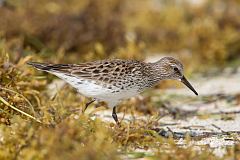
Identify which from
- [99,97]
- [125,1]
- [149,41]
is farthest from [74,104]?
[125,1]

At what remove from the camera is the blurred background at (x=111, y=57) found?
3.76 metres

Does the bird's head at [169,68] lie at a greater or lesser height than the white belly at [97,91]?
greater

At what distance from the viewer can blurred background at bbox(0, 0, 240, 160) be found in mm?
3756

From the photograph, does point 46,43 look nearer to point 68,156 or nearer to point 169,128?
point 169,128

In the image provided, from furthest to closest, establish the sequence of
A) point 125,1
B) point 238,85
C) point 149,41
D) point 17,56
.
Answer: point 125,1 → point 149,41 → point 238,85 → point 17,56

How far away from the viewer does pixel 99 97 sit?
4.90 meters

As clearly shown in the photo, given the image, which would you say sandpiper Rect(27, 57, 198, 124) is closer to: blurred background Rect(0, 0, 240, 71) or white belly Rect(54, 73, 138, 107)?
white belly Rect(54, 73, 138, 107)

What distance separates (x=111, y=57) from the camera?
702 cm

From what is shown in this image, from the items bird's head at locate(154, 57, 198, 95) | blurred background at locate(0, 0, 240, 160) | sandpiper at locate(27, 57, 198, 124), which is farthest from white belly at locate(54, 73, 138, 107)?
bird's head at locate(154, 57, 198, 95)

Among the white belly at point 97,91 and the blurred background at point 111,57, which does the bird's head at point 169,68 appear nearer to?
the blurred background at point 111,57

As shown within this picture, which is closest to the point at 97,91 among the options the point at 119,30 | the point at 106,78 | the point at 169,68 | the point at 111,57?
the point at 106,78

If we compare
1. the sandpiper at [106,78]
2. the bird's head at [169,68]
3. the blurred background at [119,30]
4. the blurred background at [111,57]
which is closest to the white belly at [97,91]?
the sandpiper at [106,78]

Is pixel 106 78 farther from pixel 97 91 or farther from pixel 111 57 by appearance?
pixel 111 57

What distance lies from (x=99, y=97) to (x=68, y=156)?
154 cm
